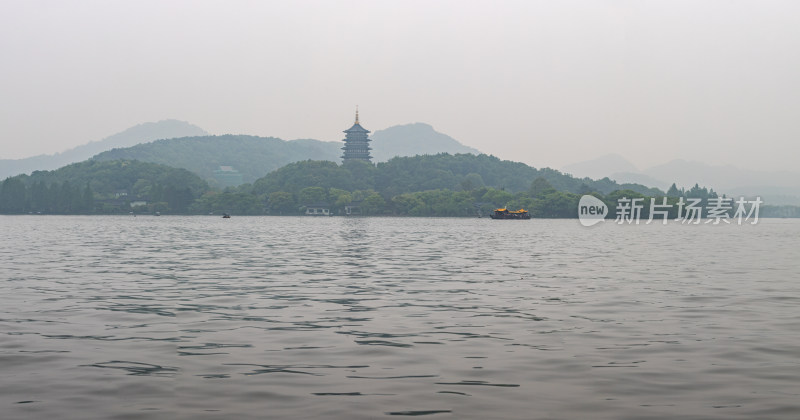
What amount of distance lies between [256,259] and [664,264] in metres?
18.9

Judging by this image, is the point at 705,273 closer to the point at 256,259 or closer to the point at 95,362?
the point at 256,259

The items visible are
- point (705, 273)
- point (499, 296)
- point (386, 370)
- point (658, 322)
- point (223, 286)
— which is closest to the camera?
point (386, 370)

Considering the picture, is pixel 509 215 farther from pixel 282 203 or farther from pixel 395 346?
pixel 395 346

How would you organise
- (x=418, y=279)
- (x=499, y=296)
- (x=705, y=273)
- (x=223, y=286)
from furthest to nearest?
(x=705, y=273), (x=418, y=279), (x=223, y=286), (x=499, y=296)

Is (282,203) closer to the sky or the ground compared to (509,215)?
closer to the sky

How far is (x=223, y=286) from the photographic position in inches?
899

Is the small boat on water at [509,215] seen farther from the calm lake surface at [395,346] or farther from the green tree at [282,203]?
the calm lake surface at [395,346]

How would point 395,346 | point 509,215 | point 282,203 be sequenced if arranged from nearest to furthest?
point 395,346 < point 509,215 < point 282,203

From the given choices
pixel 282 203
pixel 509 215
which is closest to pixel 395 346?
pixel 509 215

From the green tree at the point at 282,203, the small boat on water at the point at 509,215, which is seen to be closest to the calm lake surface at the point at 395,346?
the small boat on water at the point at 509,215

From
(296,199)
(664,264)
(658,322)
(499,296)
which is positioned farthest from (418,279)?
(296,199)

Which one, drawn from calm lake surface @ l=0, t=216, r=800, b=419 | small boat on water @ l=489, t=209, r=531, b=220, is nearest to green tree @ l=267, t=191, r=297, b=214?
small boat on water @ l=489, t=209, r=531, b=220

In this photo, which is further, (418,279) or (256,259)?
(256,259)

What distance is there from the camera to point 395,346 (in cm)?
1305
